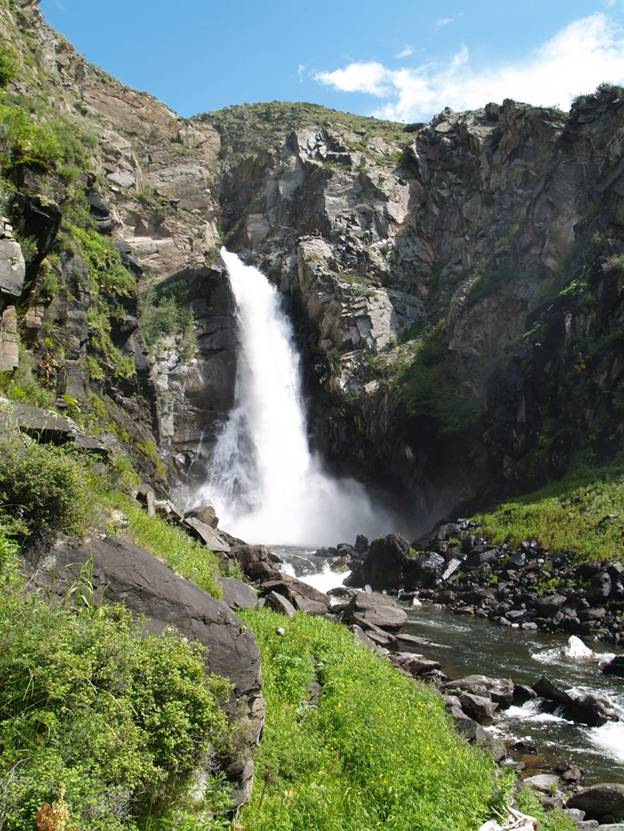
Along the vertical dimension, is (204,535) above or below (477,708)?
above

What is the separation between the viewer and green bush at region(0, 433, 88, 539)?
5.12 m

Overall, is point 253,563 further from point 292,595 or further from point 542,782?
point 542,782

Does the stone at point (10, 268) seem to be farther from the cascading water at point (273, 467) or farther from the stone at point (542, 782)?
the cascading water at point (273, 467)

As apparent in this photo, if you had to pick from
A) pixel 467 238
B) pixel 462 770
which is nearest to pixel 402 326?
pixel 467 238

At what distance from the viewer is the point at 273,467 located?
A: 4088 cm

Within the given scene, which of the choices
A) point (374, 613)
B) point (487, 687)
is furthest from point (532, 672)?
point (374, 613)

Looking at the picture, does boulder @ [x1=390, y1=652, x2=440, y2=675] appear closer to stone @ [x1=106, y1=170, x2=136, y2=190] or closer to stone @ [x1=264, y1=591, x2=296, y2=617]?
→ stone @ [x1=264, y1=591, x2=296, y2=617]

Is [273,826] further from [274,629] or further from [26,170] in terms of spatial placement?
[26,170]

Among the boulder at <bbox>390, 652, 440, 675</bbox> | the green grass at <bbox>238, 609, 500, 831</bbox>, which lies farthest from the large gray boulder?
the boulder at <bbox>390, 652, 440, 675</bbox>

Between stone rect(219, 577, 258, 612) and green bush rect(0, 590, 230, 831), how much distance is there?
5.74m

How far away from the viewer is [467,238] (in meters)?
46.3

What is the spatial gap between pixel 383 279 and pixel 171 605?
4376 centimetres

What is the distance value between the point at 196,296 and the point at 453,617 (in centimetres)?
3208

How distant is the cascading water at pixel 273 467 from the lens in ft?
126
